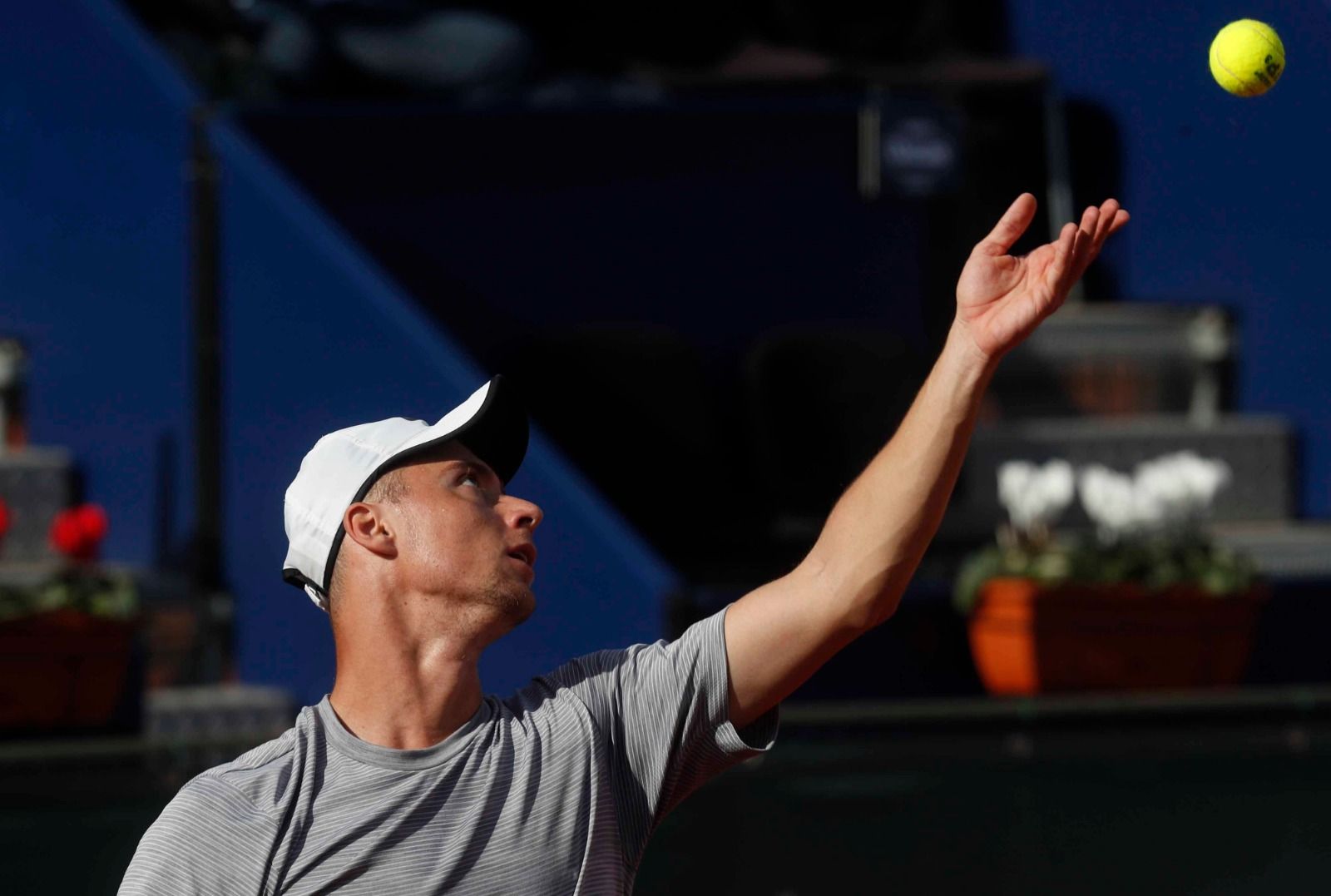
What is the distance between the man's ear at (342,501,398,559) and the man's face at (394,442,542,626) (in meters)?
0.01

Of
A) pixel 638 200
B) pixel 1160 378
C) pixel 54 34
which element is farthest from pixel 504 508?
pixel 1160 378

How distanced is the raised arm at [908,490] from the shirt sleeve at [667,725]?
3 centimetres

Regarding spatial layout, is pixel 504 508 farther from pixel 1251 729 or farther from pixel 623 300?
pixel 623 300

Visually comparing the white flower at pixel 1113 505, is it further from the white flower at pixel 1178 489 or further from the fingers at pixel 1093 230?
the fingers at pixel 1093 230

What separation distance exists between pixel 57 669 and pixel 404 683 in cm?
391

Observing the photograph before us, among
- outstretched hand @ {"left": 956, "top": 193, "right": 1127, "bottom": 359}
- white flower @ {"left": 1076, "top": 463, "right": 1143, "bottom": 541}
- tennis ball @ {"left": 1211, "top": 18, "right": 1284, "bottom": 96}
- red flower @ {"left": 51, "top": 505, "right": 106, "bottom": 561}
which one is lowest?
white flower @ {"left": 1076, "top": 463, "right": 1143, "bottom": 541}

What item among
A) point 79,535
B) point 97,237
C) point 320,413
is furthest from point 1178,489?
point 97,237

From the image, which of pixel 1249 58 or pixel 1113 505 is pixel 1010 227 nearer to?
pixel 1249 58

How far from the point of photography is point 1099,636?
6652 mm

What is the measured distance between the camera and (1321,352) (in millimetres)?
9031

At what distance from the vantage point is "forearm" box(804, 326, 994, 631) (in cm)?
220

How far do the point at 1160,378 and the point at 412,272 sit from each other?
122 inches

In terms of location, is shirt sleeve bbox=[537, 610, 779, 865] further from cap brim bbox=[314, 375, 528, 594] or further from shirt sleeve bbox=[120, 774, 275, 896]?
shirt sleeve bbox=[120, 774, 275, 896]

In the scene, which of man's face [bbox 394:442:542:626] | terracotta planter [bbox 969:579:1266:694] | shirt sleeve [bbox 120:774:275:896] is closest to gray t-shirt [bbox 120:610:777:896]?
shirt sleeve [bbox 120:774:275:896]
